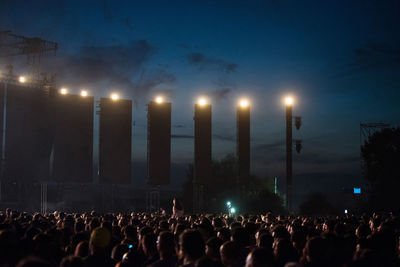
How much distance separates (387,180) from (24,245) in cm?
4361

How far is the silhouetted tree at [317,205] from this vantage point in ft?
202

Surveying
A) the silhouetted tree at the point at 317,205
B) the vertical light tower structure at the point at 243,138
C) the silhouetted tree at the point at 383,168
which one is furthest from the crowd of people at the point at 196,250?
the silhouetted tree at the point at 317,205

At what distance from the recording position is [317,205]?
208ft

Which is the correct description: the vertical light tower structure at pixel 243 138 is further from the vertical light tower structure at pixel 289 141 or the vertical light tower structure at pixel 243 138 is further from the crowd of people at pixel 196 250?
Result: the crowd of people at pixel 196 250

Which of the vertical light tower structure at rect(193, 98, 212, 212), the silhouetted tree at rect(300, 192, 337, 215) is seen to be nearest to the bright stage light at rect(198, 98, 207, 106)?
the vertical light tower structure at rect(193, 98, 212, 212)

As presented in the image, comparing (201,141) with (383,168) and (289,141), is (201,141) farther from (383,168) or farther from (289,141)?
(383,168)

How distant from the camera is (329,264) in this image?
20.2ft

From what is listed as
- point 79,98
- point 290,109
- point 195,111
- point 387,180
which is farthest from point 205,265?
point 387,180

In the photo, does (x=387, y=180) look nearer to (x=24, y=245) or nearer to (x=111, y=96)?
(x=111, y=96)

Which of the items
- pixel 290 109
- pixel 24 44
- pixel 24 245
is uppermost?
pixel 24 44

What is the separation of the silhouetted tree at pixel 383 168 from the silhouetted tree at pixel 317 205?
43.1 feet

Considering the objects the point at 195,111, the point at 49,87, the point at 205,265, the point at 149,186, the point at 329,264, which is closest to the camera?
the point at 205,265

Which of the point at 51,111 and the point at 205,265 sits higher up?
the point at 51,111

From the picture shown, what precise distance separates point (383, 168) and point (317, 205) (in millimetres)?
17207
